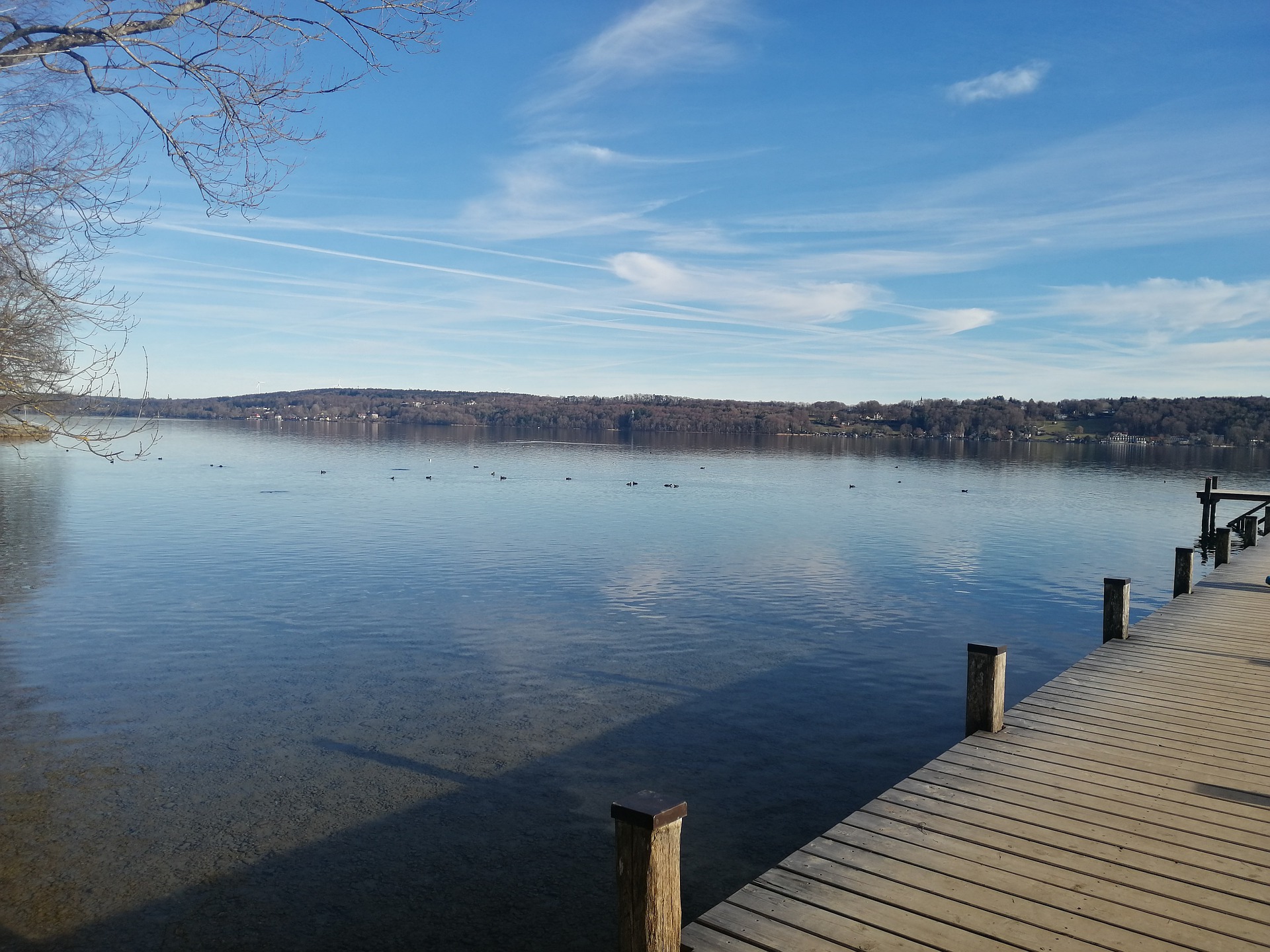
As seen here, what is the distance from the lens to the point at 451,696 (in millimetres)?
14828

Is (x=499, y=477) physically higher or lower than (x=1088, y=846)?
lower

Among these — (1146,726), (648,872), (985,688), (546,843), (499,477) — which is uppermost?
(648,872)

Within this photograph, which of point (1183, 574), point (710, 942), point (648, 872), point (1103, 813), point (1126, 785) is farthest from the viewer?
point (1183, 574)

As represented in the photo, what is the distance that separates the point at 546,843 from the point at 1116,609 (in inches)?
384

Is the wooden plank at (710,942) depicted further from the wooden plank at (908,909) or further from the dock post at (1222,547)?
the dock post at (1222,547)

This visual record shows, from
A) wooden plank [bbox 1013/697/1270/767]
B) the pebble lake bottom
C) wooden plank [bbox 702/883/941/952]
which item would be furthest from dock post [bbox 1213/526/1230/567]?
wooden plank [bbox 702/883/941/952]

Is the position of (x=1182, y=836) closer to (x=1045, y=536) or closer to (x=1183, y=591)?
(x=1183, y=591)

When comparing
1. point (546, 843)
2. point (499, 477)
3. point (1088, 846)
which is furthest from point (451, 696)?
point (499, 477)

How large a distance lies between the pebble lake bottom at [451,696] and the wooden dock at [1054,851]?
2.69m

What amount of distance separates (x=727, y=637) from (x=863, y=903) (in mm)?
13614

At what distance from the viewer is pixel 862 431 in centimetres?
19812

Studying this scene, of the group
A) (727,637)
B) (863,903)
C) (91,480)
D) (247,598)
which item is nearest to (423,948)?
(863,903)

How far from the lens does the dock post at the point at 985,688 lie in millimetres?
9227

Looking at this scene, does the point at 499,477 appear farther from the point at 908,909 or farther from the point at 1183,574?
the point at 908,909
